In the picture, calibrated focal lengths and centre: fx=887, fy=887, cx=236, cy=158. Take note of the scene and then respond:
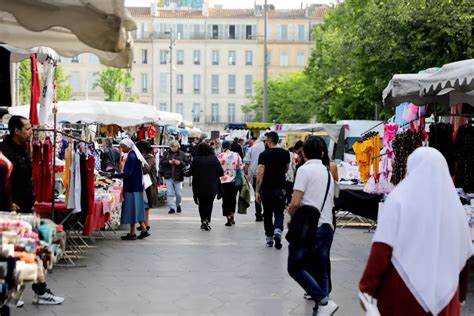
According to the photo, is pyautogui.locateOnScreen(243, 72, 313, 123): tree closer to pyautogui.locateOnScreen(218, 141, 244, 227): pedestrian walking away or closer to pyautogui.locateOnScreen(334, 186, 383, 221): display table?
pyautogui.locateOnScreen(218, 141, 244, 227): pedestrian walking away

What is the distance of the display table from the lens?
48.8ft

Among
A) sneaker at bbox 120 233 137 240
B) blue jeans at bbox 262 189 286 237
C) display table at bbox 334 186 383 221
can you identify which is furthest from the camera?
sneaker at bbox 120 233 137 240

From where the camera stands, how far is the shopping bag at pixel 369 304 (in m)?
5.30

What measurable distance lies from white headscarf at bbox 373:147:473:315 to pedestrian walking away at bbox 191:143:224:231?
1132 cm

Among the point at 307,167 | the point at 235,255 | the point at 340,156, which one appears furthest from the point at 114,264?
the point at 340,156

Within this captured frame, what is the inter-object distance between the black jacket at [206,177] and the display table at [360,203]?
8.28 ft

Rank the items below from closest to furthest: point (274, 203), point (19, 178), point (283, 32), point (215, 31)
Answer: point (19, 178), point (274, 203), point (215, 31), point (283, 32)

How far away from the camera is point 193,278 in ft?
36.8

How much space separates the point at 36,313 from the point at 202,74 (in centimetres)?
9081

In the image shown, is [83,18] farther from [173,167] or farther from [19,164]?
[173,167]

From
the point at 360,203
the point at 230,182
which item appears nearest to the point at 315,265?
the point at 360,203

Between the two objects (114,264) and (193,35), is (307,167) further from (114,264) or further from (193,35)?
(193,35)

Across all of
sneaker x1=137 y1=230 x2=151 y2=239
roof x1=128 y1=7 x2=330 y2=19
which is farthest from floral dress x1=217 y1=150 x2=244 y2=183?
roof x1=128 y1=7 x2=330 y2=19

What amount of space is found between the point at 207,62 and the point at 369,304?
95.0 m
